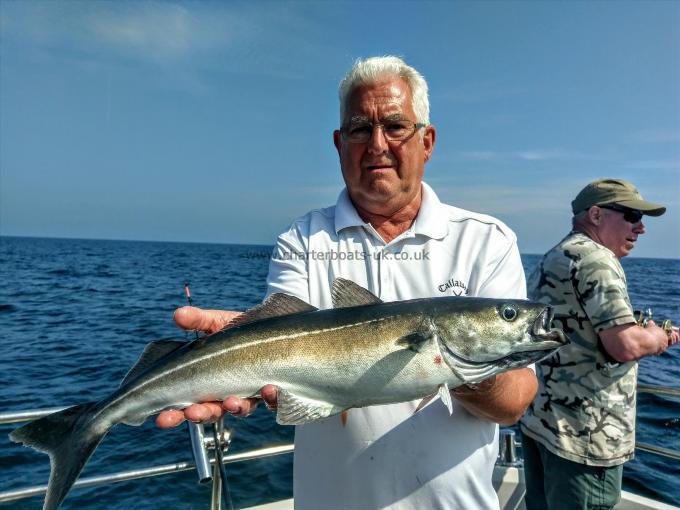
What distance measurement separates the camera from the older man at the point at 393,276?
9.23ft

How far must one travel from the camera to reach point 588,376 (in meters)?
4.24

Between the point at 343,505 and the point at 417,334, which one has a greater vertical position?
the point at 417,334

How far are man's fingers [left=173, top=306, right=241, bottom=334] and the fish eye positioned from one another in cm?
165

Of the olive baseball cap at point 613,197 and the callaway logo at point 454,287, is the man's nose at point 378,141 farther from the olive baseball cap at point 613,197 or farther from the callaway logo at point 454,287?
the olive baseball cap at point 613,197

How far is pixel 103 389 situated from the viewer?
1171cm

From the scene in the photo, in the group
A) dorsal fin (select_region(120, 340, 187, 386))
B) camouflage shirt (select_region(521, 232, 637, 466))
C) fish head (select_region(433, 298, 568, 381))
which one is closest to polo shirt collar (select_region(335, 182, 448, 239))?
fish head (select_region(433, 298, 568, 381))

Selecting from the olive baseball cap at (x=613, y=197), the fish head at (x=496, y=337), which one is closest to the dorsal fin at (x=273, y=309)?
the fish head at (x=496, y=337)

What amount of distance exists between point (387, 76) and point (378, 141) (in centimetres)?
43

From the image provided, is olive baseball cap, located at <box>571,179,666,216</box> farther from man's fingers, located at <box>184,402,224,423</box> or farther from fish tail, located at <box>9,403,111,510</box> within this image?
fish tail, located at <box>9,403,111,510</box>

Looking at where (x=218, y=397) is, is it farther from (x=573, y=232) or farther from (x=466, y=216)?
(x=573, y=232)

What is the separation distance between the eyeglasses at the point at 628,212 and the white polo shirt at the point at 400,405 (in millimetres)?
2079

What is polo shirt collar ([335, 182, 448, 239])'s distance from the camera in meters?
3.17

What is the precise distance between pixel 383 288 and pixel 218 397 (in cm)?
119

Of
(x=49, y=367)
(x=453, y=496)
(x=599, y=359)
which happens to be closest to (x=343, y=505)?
(x=453, y=496)
